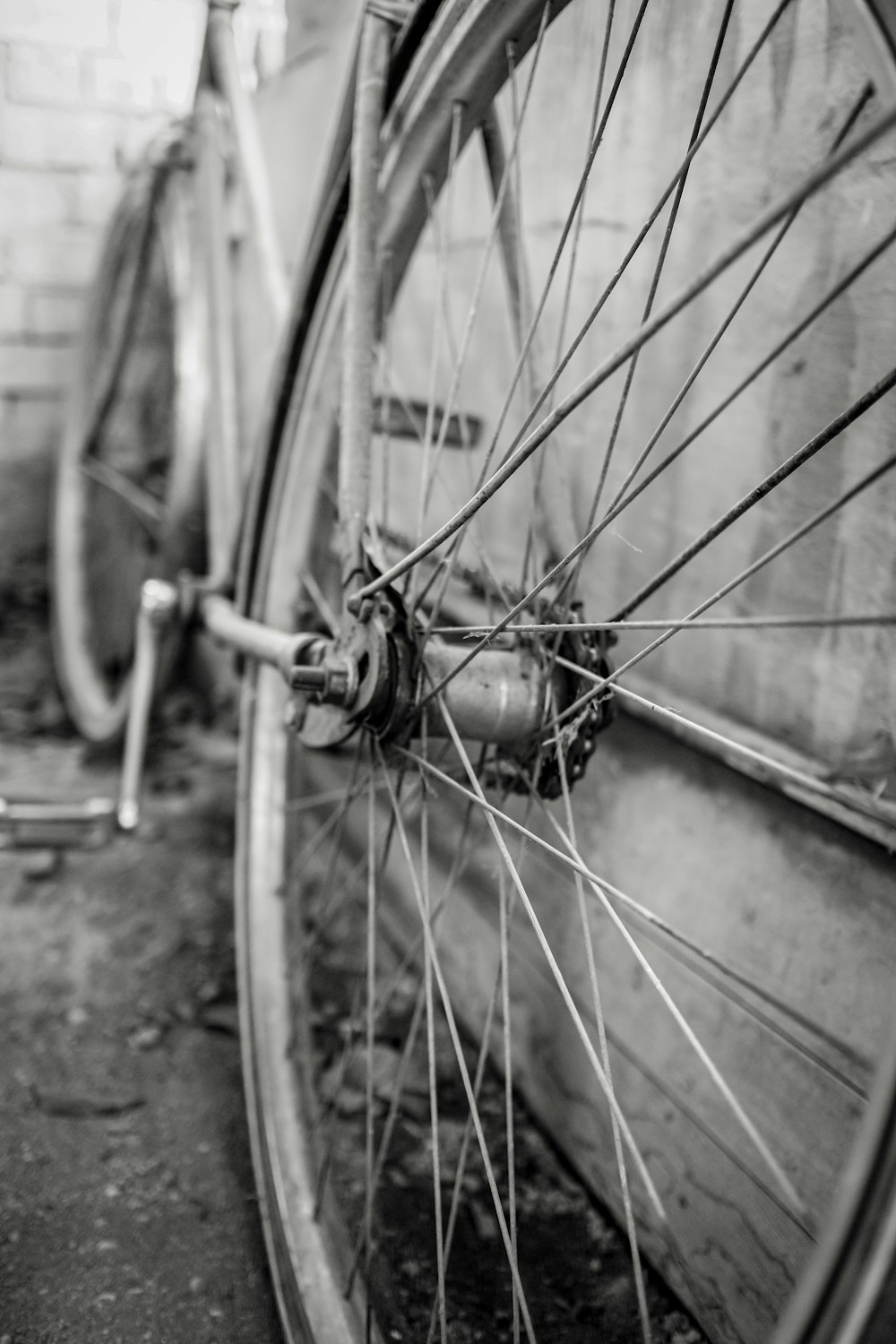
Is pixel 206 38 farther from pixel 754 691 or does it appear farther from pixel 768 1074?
Answer: pixel 768 1074

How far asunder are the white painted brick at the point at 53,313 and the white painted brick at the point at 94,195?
0.22 metres

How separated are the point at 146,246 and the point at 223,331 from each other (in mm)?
780

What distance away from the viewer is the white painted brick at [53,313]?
10.3 feet

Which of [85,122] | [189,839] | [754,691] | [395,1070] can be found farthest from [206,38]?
[395,1070]

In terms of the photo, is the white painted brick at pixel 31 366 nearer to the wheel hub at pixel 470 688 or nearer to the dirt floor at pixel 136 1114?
the dirt floor at pixel 136 1114

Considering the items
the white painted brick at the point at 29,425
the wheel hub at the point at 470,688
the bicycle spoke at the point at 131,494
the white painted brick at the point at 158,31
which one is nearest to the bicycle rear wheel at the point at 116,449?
the bicycle spoke at the point at 131,494

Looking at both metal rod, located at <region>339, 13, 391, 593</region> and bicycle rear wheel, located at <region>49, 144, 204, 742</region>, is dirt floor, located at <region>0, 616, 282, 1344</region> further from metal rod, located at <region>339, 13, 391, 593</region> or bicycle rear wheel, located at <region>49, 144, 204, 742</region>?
metal rod, located at <region>339, 13, 391, 593</region>

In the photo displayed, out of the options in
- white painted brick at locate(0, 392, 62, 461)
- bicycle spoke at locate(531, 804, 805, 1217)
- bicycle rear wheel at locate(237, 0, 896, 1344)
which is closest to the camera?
bicycle spoke at locate(531, 804, 805, 1217)

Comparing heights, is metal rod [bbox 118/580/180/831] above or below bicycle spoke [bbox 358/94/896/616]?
below

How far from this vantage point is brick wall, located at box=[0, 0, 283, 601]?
296 centimetres

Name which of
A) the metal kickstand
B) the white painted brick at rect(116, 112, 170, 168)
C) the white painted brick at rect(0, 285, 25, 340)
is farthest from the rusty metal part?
the white painted brick at rect(116, 112, 170, 168)

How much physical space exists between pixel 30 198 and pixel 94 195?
0.18m

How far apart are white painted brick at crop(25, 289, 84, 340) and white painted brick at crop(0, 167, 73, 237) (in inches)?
7.6

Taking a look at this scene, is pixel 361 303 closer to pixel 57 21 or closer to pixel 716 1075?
pixel 716 1075
